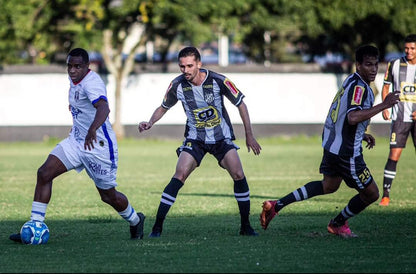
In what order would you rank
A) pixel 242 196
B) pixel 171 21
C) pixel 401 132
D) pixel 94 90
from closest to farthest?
pixel 94 90, pixel 242 196, pixel 401 132, pixel 171 21

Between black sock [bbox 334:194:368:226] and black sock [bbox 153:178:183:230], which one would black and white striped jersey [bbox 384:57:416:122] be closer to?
black sock [bbox 334:194:368:226]

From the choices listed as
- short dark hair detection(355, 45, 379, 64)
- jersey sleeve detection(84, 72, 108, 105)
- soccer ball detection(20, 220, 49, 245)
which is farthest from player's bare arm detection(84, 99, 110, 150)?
short dark hair detection(355, 45, 379, 64)

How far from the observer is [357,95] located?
872 cm

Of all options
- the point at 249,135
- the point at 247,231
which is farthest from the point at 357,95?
the point at 247,231

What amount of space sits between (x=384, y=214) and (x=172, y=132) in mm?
19912

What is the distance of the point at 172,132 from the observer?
101 feet

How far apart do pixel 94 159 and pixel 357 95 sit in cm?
281

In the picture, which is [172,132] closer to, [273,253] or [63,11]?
[63,11]

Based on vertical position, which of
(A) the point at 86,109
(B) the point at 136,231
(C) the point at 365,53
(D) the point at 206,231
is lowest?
(D) the point at 206,231

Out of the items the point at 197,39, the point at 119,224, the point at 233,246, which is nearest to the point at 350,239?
the point at 233,246

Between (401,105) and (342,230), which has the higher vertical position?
(401,105)

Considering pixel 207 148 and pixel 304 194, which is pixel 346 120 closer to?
pixel 304 194

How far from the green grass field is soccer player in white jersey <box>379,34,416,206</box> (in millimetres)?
460

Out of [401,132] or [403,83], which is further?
[401,132]
